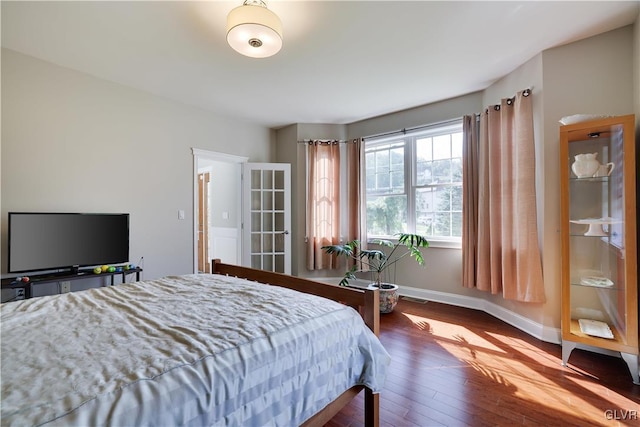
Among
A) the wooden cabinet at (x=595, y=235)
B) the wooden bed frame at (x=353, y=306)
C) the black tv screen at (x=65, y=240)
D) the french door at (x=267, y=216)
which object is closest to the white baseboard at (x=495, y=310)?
the wooden cabinet at (x=595, y=235)

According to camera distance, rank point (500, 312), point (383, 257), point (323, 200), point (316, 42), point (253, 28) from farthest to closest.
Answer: point (323, 200) → point (383, 257) → point (500, 312) → point (316, 42) → point (253, 28)

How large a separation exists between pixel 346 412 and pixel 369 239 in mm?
2836

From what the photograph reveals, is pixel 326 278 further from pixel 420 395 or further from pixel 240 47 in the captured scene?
pixel 240 47

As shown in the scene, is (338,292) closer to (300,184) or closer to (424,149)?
(424,149)

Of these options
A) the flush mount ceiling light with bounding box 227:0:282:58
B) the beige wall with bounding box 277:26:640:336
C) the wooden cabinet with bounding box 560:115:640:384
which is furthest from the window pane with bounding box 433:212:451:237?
the flush mount ceiling light with bounding box 227:0:282:58

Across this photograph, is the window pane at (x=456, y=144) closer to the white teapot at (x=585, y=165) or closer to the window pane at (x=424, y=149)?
the window pane at (x=424, y=149)

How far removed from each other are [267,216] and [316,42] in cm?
271

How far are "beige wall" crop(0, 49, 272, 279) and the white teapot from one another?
3882mm

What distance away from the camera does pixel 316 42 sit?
2.42 metres

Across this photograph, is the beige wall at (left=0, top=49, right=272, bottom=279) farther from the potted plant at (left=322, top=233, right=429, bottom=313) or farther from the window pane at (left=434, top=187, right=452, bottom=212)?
the window pane at (left=434, top=187, right=452, bottom=212)

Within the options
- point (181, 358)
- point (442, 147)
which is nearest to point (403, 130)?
point (442, 147)

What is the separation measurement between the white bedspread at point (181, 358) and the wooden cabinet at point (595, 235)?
5.93 ft

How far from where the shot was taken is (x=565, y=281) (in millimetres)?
2248

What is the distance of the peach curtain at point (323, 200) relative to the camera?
14.7 feet
